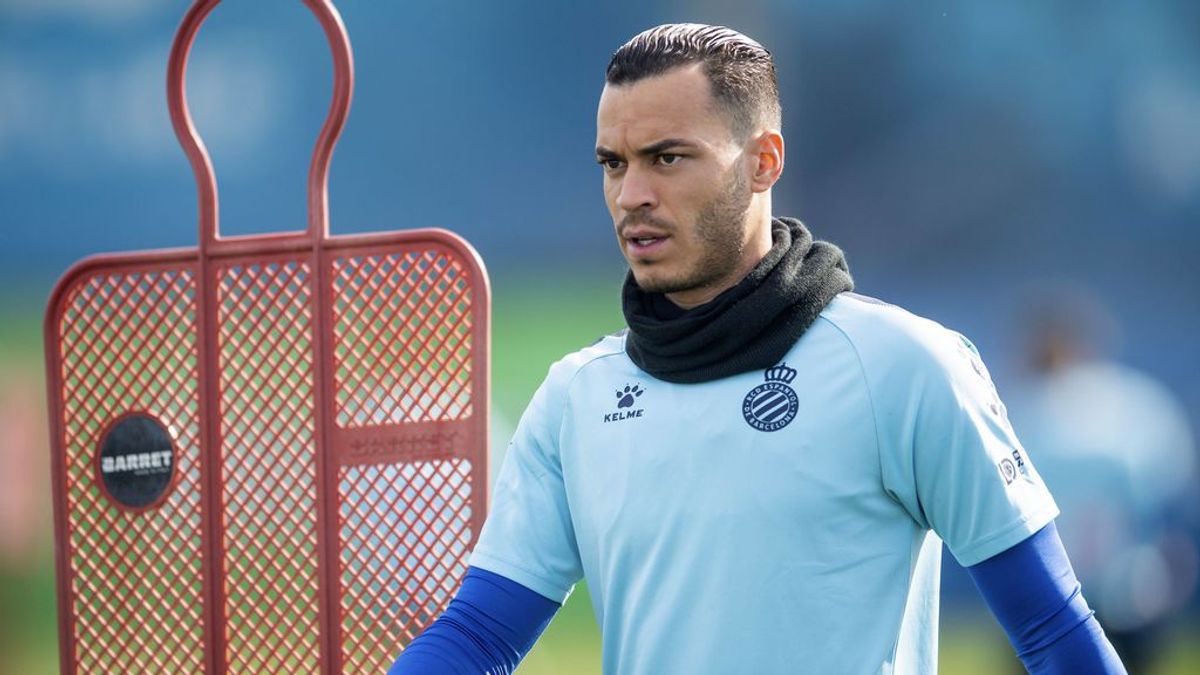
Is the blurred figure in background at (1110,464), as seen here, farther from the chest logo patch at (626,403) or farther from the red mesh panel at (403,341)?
the chest logo patch at (626,403)

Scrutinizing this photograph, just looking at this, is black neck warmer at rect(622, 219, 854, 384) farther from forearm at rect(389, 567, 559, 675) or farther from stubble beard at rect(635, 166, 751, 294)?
forearm at rect(389, 567, 559, 675)

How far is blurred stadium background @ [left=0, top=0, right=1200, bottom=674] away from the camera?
17.4ft

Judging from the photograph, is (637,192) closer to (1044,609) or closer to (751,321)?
(751,321)

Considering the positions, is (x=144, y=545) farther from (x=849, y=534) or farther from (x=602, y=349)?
(x=849, y=534)

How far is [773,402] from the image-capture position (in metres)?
1.70

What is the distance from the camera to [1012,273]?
5.37m

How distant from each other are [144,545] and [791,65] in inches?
139

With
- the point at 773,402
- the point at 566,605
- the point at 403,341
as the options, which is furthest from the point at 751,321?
the point at 566,605

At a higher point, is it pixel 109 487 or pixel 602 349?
pixel 602 349

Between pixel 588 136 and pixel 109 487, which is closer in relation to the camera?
pixel 109 487

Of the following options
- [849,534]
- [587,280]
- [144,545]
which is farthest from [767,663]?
[587,280]

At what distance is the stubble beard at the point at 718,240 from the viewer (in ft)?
5.75

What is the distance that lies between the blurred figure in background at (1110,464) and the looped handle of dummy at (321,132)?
2.73 meters

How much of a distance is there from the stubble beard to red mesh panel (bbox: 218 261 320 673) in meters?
0.91
